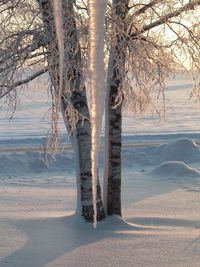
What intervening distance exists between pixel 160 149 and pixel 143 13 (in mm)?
11204

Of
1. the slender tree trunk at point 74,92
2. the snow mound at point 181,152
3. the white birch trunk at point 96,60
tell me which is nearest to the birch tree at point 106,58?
the slender tree trunk at point 74,92

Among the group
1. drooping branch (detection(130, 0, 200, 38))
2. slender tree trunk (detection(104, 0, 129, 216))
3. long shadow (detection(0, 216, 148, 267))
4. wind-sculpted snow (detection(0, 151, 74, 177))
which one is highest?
drooping branch (detection(130, 0, 200, 38))

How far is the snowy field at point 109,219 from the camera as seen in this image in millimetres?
7090

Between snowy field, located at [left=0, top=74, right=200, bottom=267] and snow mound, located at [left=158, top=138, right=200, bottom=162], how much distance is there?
34 mm

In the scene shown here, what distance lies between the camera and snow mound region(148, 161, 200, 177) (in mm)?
16031

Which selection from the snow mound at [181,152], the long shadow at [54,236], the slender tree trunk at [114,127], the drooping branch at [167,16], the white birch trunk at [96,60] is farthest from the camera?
the snow mound at [181,152]

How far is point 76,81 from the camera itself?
26.8ft

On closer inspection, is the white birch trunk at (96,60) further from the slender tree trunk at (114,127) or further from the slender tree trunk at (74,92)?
the slender tree trunk at (114,127)

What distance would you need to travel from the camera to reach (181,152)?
755 inches

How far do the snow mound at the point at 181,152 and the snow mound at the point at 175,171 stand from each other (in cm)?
216

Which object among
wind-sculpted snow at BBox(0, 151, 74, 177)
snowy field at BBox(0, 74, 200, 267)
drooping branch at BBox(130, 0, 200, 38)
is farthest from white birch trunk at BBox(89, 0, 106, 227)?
wind-sculpted snow at BBox(0, 151, 74, 177)

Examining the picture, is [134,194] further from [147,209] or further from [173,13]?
[173,13]

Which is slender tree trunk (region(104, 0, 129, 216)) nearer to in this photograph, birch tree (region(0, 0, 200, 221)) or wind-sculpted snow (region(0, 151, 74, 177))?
birch tree (region(0, 0, 200, 221))

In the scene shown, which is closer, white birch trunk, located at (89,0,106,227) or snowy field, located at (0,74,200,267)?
white birch trunk, located at (89,0,106,227)
